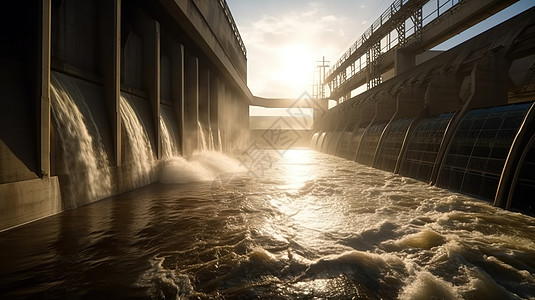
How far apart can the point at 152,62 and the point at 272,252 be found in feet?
40.0

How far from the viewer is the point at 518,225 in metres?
5.98

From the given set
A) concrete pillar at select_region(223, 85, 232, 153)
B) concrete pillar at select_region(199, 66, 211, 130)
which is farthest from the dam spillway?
concrete pillar at select_region(223, 85, 232, 153)

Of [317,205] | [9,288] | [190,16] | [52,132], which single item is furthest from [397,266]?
[190,16]

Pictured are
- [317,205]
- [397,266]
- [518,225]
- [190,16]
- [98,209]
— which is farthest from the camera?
[190,16]

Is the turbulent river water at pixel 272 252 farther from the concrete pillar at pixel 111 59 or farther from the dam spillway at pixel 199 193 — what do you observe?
the concrete pillar at pixel 111 59

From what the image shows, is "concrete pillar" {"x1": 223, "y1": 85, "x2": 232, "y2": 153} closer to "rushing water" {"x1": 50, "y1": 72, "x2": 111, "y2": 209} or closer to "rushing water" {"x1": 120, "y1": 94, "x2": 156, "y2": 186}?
"rushing water" {"x1": 120, "y1": 94, "x2": 156, "y2": 186}

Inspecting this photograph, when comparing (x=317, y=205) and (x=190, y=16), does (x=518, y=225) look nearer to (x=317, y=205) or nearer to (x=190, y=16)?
(x=317, y=205)

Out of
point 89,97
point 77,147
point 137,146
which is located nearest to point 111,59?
point 89,97

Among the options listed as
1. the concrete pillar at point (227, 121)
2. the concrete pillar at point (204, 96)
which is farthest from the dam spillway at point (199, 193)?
the concrete pillar at point (227, 121)

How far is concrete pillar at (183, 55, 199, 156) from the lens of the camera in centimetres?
1812

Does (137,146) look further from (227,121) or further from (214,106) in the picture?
(227,121)

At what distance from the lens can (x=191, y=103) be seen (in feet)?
61.1

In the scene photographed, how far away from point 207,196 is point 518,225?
876 cm

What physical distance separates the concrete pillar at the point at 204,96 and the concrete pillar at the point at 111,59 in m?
12.2
